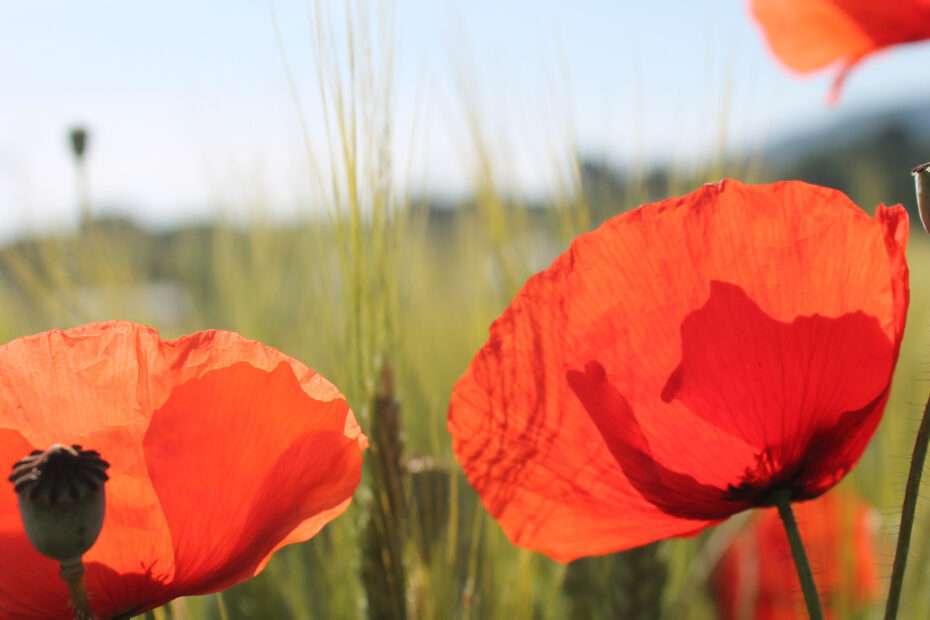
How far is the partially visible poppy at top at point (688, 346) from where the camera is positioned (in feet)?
0.89

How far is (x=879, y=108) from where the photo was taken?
144 feet

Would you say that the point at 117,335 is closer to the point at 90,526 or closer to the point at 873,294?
the point at 90,526

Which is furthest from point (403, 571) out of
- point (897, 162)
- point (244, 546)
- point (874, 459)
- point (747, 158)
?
point (897, 162)

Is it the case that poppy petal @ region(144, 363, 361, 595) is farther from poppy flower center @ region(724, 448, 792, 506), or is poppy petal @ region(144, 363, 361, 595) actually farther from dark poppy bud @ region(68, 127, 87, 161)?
dark poppy bud @ region(68, 127, 87, 161)

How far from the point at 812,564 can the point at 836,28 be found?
27 centimetres

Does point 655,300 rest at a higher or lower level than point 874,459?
higher

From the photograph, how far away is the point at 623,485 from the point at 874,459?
30.2 inches

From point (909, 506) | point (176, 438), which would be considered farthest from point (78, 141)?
point (909, 506)

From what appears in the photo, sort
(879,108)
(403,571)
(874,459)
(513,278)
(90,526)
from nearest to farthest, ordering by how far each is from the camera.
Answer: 1. (90,526)
2. (403,571)
3. (513,278)
4. (874,459)
5. (879,108)

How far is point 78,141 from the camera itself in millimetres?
536

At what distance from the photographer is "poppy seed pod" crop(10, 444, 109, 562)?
20 centimetres

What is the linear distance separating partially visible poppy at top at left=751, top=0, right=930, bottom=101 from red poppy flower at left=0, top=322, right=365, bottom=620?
0.31 metres

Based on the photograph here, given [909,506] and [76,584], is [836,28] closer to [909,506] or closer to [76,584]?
[909,506]

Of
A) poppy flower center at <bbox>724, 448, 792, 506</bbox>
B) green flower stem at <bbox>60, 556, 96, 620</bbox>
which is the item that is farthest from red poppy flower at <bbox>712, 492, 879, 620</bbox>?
green flower stem at <bbox>60, 556, 96, 620</bbox>
